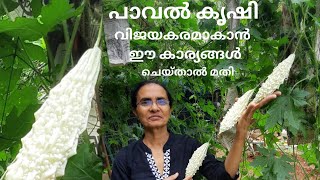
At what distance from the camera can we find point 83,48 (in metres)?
1.47

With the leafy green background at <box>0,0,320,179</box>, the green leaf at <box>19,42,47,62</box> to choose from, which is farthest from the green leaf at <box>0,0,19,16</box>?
the green leaf at <box>19,42,47,62</box>

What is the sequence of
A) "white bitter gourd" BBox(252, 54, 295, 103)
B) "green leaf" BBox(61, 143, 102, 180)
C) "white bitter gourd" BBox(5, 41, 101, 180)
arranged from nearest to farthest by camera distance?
"white bitter gourd" BBox(5, 41, 101, 180) → "white bitter gourd" BBox(252, 54, 295, 103) → "green leaf" BBox(61, 143, 102, 180)

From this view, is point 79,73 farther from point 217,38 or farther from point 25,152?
point 217,38

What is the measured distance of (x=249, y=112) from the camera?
1.21m

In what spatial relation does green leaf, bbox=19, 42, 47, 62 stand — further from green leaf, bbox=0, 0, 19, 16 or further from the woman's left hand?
the woman's left hand

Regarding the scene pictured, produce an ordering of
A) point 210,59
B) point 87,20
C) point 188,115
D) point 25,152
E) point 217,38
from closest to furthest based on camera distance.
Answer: point 25,152 → point 87,20 → point 217,38 → point 210,59 → point 188,115

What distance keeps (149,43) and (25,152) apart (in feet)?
4.60

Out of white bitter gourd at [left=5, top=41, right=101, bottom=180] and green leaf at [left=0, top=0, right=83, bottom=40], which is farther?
green leaf at [left=0, top=0, right=83, bottom=40]

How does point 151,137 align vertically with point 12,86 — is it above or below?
below

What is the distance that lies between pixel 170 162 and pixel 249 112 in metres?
0.34

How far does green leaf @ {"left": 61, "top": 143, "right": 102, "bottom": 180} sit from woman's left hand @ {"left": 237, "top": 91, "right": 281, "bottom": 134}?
47 centimetres

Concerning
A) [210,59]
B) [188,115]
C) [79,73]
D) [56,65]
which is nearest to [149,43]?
[210,59]

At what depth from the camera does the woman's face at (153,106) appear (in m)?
1.43

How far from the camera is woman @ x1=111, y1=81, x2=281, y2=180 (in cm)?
142
